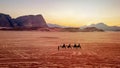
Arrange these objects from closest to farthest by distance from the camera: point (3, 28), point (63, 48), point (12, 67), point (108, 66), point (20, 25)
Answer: point (12, 67) → point (108, 66) → point (63, 48) → point (3, 28) → point (20, 25)

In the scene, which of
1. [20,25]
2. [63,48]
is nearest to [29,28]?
[20,25]

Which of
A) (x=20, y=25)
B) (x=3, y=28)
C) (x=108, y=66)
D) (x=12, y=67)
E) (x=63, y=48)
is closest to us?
(x=12, y=67)

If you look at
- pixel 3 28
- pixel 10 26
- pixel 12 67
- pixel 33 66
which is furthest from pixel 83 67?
pixel 10 26

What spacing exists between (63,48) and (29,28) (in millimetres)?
57031

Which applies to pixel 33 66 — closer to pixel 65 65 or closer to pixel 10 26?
pixel 65 65

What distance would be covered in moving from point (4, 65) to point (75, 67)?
2.96m

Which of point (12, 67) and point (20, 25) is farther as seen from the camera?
point (20, 25)

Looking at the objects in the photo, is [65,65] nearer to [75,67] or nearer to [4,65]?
[75,67]

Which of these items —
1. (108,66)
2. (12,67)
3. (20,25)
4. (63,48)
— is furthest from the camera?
(20,25)

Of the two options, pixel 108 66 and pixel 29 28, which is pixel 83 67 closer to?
pixel 108 66

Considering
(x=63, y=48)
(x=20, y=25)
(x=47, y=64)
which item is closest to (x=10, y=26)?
(x=20, y=25)

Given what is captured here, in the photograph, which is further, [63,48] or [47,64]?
[63,48]

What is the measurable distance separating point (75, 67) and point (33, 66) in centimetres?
174

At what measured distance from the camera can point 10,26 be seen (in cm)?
7894
